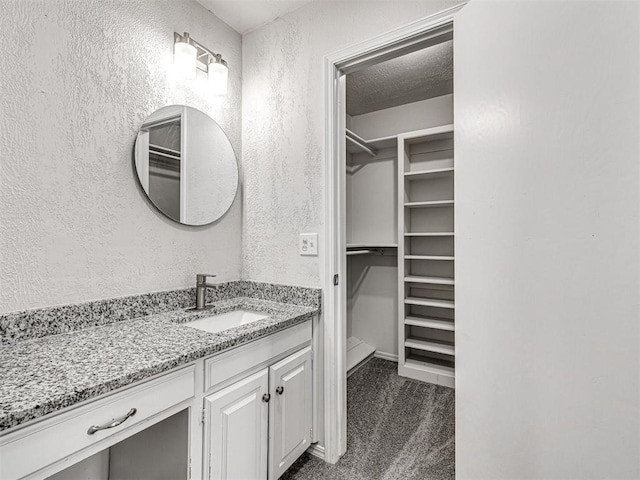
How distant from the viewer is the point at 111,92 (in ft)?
4.33

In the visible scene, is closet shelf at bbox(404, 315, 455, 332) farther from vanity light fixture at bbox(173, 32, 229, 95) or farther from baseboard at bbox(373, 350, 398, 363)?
vanity light fixture at bbox(173, 32, 229, 95)

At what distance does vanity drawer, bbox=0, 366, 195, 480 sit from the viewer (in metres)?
0.68

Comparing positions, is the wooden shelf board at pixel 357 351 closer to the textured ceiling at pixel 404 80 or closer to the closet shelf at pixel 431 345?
the closet shelf at pixel 431 345

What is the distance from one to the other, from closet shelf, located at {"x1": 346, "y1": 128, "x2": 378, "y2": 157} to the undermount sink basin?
1.72 metres

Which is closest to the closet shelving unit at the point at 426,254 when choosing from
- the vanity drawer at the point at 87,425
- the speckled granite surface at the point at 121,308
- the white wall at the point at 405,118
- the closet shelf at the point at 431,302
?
the closet shelf at the point at 431,302

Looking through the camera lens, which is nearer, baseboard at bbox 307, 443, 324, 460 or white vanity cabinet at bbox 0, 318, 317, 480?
white vanity cabinet at bbox 0, 318, 317, 480

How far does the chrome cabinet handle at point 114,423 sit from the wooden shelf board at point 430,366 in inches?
90.5

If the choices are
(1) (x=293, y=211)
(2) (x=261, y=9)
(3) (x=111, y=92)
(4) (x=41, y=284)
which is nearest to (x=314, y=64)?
(2) (x=261, y=9)

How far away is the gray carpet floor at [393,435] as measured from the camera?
155 centimetres

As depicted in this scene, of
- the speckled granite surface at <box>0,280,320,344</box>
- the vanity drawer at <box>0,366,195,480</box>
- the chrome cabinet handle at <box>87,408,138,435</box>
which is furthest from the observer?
the speckled granite surface at <box>0,280,320,344</box>

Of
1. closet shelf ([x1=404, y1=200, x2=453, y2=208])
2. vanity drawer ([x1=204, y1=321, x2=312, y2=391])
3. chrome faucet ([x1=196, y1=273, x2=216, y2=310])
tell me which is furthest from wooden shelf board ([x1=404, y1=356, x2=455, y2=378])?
chrome faucet ([x1=196, y1=273, x2=216, y2=310])

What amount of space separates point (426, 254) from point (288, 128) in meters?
1.85

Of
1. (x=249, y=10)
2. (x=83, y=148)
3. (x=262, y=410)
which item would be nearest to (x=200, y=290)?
(x=262, y=410)

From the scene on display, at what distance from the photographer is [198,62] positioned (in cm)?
167
